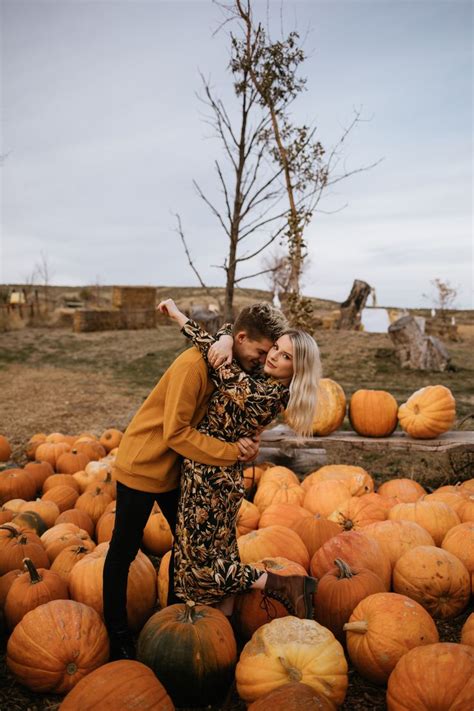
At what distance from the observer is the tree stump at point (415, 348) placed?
10.8 m

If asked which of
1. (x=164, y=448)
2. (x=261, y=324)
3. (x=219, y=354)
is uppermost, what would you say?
(x=261, y=324)

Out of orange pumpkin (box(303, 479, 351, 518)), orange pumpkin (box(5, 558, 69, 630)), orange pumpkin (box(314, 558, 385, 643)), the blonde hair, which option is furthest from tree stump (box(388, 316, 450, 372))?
orange pumpkin (box(5, 558, 69, 630))

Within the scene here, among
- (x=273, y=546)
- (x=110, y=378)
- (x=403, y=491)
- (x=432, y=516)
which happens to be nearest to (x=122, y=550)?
(x=273, y=546)

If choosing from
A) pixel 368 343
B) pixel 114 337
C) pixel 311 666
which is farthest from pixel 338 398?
pixel 114 337

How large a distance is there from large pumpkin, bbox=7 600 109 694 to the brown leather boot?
2.63ft

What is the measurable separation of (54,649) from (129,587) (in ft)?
1.83

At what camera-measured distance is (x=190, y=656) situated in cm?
235

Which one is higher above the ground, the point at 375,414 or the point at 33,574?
the point at 375,414

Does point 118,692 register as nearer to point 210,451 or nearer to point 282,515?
point 210,451

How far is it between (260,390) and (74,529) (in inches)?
73.0

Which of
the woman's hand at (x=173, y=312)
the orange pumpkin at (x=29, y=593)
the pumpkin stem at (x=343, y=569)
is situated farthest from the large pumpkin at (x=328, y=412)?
the orange pumpkin at (x=29, y=593)

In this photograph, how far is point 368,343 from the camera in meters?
13.4

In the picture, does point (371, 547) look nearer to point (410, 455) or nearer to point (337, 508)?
point (337, 508)

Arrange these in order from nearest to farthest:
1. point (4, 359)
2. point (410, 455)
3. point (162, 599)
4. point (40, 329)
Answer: point (162, 599) → point (410, 455) → point (4, 359) → point (40, 329)
